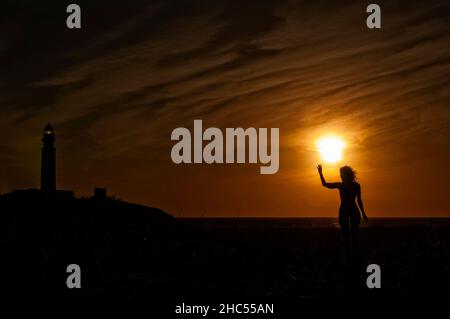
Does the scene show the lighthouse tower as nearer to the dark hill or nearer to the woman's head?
the dark hill

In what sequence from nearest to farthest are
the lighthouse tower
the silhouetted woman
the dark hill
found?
the dark hill
the silhouetted woman
the lighthouse tower

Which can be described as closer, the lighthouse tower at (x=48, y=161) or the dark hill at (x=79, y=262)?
the dark hill at (x=79, y=262)

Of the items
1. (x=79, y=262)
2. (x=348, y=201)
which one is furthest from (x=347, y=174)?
(x=79, y=262)

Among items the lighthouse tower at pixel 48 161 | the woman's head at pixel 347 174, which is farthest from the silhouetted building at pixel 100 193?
the woman's head at pixel 347 174

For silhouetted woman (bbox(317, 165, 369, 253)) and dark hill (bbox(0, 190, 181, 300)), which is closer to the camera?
dark hill (bbox(0, 190, 181, 300))

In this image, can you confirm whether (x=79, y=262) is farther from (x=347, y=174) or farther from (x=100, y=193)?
(x=100, y=193)

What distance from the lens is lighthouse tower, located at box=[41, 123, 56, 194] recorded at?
49.4 meters

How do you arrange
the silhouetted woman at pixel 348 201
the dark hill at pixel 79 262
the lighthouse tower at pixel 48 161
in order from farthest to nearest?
the lighthouse tower at pixel 48 161
the silhouetted woman at pixel 348 201
the dark hill at pixel 79 262

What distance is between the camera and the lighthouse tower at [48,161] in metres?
49.4

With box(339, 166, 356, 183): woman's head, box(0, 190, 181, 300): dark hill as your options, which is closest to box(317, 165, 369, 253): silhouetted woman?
box(339, 166, 356, 183): woman's head

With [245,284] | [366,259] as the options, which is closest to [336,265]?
[366,259]

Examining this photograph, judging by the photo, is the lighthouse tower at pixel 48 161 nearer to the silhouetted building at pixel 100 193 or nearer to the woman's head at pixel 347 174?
the silhouetted building at pixel 100 193

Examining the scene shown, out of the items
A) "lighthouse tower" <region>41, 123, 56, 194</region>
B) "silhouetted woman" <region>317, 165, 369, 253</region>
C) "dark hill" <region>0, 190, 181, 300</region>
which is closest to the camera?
"dark hill" <region>0, 190, 181, 300</region>
